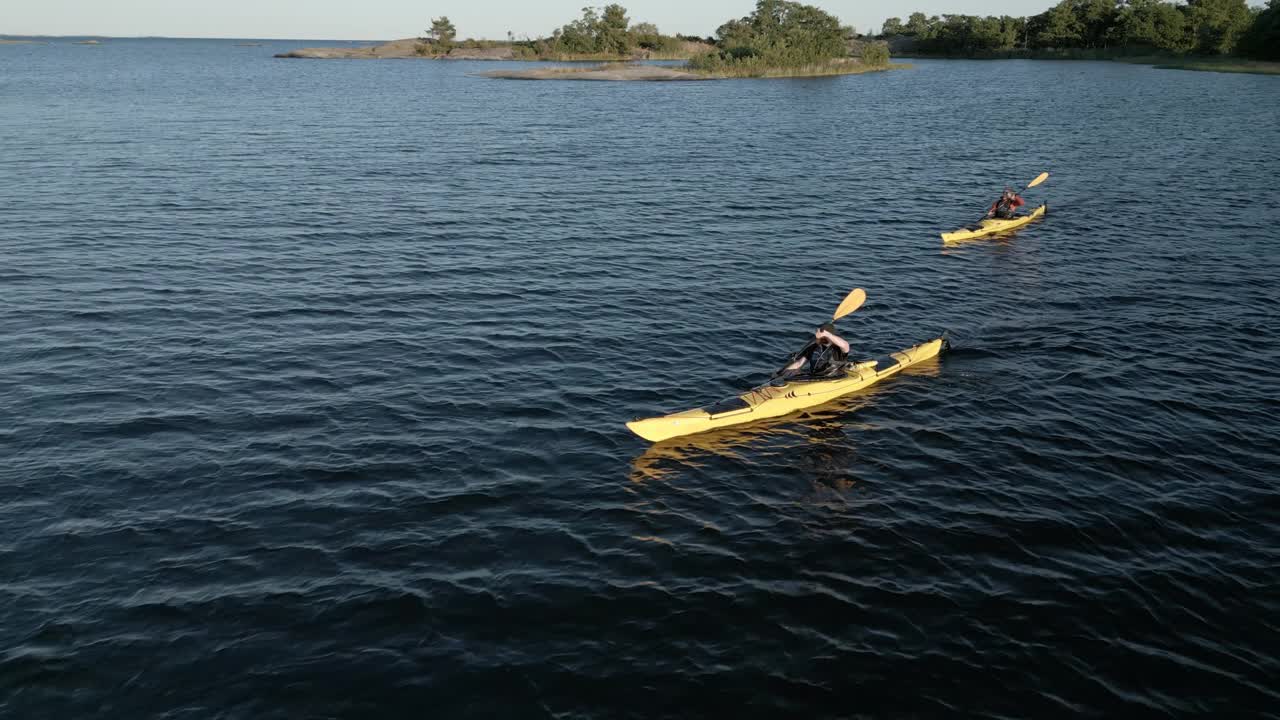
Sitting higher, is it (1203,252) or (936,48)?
(936,48)

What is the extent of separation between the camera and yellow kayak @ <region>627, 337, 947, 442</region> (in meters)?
19.6

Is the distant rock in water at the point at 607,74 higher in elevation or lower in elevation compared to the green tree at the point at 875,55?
lower

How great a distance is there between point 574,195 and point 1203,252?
92.6ft

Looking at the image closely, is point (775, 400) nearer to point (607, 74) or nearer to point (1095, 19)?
point (607, 74)

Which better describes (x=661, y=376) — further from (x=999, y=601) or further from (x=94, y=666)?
(x=94, y=666)

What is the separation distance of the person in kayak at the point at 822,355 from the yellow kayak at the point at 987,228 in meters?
17.4

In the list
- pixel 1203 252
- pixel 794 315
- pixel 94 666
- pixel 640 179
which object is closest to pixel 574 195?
pixel 640 179

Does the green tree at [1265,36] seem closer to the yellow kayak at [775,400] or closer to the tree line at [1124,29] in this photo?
the tree line at [1124,29]

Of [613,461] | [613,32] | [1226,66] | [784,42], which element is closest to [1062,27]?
[1226,66]


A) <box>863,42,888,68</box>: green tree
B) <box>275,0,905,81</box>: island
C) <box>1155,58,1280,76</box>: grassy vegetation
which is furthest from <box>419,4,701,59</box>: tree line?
<box>1155,58,1280,76</box>: grassy vegetation

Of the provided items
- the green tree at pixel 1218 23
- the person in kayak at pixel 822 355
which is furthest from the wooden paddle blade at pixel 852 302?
the green tree at pixel 1218 23

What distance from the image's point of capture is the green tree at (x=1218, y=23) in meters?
137

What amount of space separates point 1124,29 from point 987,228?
500 feet

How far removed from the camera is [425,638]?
44.1 ft
